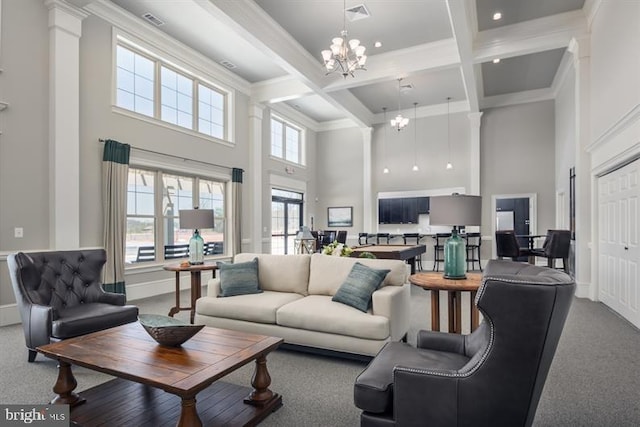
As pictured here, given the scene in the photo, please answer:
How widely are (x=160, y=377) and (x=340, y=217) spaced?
31.5 ft

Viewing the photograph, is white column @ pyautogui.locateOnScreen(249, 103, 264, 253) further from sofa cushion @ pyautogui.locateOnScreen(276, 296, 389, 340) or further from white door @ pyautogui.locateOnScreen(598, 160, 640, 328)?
white door @ pyautogui.locateOnScreen(598, 160, 640, 328)

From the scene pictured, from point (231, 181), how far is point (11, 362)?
17.1 feet

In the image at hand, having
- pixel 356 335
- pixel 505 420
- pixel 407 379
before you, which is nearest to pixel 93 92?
pixel 356 335

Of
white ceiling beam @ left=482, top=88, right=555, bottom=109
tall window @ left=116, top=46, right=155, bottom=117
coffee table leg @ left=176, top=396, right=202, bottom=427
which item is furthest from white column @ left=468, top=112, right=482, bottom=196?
coffee table leg @ left=176, top=396, right=202, bottom=427

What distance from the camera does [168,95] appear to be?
21.8ft

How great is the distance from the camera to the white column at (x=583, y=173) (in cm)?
576

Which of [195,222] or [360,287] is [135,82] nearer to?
[195,222]

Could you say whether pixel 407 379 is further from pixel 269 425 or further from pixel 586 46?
pixel 586 46

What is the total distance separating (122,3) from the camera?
539 centimetres

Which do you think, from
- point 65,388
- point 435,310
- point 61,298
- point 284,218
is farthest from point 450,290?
point 284,218

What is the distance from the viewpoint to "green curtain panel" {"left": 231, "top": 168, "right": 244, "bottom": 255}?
7.91 m

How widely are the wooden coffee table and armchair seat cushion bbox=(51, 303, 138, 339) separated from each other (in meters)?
0.68

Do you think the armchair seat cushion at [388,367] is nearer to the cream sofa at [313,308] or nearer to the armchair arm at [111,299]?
the cream sofa at [313,308]

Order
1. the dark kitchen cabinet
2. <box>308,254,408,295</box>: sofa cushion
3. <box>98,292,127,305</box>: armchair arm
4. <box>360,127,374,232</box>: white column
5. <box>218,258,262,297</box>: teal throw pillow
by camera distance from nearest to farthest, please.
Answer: <box>308,254,408,295</box>: sofa cushion < <box>98,292,127,305</box>: armchair arm < <box>218,258,262,297</box>: teal throw pillow < the dark kitchen cabinet < <box>360,127,374,232</box>: white column
